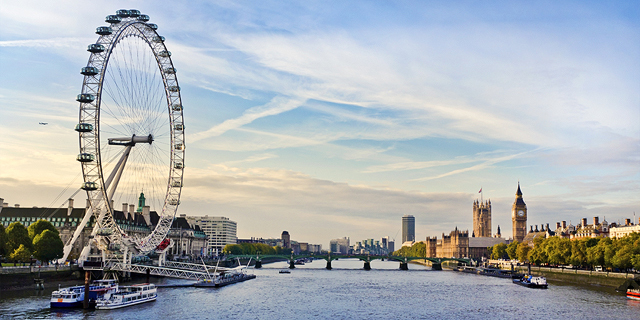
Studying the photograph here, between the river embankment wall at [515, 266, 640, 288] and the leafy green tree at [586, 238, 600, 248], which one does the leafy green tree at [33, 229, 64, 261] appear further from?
the leafy green tree at [586, 238, 600, 248]

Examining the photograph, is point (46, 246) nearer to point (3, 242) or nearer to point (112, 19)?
point (3, 242)

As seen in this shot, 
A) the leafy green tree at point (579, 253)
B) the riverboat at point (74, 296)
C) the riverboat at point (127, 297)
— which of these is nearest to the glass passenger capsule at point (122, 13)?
the riverboat at point (74, 296)

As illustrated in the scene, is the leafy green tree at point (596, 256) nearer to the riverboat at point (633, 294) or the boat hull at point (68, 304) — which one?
the riverboat at point (633, 294)

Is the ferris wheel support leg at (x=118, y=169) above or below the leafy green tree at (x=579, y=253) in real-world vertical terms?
above

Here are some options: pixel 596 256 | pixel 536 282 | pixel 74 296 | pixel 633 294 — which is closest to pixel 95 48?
pixel 74 296

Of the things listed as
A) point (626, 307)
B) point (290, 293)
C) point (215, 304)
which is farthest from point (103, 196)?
point (626, 307)

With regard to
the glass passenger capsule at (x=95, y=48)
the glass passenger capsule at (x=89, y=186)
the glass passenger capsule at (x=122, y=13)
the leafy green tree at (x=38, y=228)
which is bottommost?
the leafy green tree at (x=38, y=228)

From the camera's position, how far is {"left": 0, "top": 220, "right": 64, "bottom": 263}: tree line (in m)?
89.6

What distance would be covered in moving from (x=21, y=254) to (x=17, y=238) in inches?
171

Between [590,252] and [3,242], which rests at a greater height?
[3,242]

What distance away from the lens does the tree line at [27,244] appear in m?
89.6

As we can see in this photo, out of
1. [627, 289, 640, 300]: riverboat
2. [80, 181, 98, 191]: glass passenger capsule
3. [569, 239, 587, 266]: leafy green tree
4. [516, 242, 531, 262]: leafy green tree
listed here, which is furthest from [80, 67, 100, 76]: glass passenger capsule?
[516, 242, 531, 262]: leafy green tree

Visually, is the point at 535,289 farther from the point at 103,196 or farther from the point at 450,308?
the point at 103,196

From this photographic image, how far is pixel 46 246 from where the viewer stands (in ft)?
312
